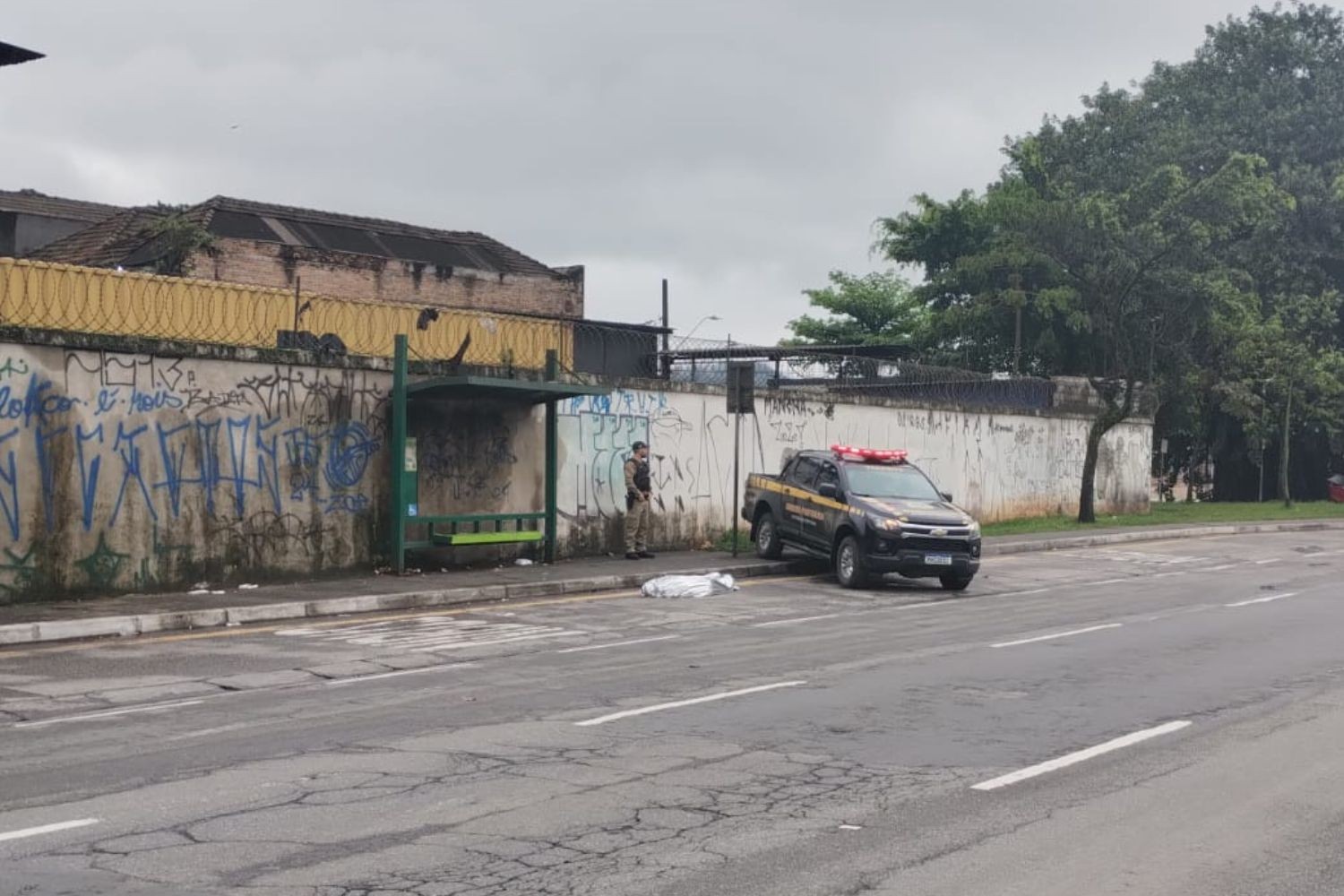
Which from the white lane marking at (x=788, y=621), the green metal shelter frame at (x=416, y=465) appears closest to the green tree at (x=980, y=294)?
the green metal shelter frame at (x=416, y=465)

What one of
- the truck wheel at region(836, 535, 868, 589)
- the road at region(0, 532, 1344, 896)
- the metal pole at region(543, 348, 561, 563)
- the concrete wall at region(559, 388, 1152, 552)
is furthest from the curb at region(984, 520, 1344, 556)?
the road at region(0, 532, 1344, 896)

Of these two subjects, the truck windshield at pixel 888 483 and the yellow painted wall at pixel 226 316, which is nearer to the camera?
the yellow painted wall at pixel 226 316

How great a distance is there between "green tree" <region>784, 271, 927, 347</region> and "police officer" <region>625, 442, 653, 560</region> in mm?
43008

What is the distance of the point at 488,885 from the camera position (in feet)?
19.6

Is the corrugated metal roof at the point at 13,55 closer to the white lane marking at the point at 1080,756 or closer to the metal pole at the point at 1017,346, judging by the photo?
the white lane marking at the point at 1080,756

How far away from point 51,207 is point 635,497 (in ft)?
103

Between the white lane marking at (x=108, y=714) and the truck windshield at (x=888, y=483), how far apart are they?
12155 mm

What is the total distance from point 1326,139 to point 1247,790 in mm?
54501

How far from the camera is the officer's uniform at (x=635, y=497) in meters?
22.3

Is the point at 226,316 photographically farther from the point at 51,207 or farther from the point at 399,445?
the point at 51,207

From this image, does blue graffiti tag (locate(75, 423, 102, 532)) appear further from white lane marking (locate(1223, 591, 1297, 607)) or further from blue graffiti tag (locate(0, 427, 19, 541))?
white lane marking (locate(1223, 591, 1297, 607))

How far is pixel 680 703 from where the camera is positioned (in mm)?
10562

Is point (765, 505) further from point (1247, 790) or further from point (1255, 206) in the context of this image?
point (1255, 206)

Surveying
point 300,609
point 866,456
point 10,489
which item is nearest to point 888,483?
point 866,456
